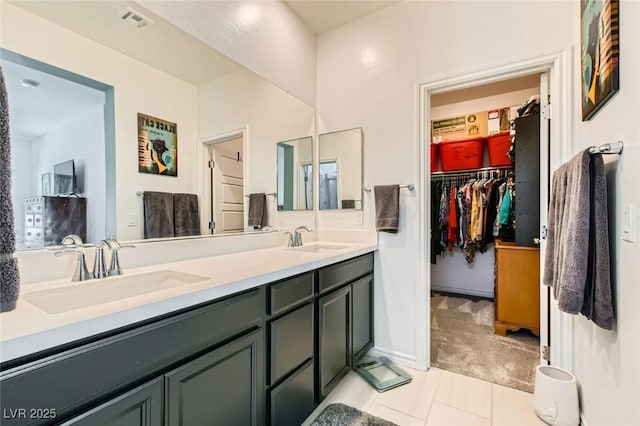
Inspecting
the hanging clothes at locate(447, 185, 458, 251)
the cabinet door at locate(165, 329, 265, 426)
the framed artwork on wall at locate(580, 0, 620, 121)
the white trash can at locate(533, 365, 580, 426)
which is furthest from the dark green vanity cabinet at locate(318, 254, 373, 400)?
the hanging clothes at locate(447, 185, 458, 251)

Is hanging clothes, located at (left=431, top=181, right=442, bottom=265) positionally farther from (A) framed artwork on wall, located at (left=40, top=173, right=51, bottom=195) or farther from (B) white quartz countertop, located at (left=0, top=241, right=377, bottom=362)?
(A) framed artwork on wall, located at (left=40, top=173, right=51, bottom=195)

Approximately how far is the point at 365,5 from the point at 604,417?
9.10 ft

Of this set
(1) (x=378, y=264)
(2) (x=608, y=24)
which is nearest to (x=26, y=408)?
(1) (x=378, y=264)

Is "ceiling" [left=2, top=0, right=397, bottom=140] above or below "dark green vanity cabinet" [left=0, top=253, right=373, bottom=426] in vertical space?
above

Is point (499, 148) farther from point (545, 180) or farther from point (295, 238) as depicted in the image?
point (295, 238)

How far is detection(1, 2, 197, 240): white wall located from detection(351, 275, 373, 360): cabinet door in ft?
4.15

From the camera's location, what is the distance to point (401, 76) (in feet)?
7.11

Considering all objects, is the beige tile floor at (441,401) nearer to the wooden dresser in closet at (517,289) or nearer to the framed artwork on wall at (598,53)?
the wooden dresser in closet at (517,289)

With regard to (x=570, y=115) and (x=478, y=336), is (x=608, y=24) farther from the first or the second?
(x=478, y=336)

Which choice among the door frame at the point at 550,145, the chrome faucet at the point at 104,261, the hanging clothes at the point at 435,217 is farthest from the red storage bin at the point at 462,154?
the chrome faucet at the point at 104,261

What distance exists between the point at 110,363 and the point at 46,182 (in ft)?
2.50

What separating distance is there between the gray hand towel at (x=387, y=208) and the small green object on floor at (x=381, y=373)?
98cm

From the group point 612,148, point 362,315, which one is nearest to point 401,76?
point 612,148

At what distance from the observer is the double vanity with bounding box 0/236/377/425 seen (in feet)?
2.12
